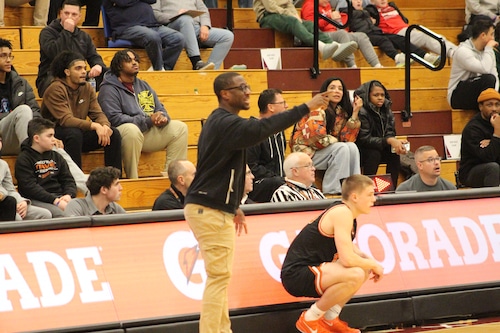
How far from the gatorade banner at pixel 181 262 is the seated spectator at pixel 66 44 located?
10.8ft

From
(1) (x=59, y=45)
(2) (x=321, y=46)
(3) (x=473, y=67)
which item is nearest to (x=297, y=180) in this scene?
(1) (x=59, y=45)

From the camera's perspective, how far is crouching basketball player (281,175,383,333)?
6.04m

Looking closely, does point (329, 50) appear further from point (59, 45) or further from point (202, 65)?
point (59, 45)

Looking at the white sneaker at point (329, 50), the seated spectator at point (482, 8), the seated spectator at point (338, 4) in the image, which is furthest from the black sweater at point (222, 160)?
the seated spectator at point (482, 8)

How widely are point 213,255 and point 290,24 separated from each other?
20.9 feet

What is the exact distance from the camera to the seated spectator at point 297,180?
7.59m

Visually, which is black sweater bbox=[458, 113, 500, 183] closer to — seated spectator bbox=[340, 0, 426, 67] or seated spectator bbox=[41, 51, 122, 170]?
seated spectator bbox=[340, 0, 426, 67]

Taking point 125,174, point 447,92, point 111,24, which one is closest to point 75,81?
point 125,174

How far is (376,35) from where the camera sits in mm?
12219

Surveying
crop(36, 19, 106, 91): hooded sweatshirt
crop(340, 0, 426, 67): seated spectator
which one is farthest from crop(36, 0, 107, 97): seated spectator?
crop(340, 0, 426, 67): seated spectator

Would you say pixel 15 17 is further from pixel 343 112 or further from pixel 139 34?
pixel 343 112

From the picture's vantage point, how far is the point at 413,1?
13938mm

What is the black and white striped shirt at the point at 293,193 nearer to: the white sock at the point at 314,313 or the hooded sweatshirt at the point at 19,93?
the white sock at the point at 314,313

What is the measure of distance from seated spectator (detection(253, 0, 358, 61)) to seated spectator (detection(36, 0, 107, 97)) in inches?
104
